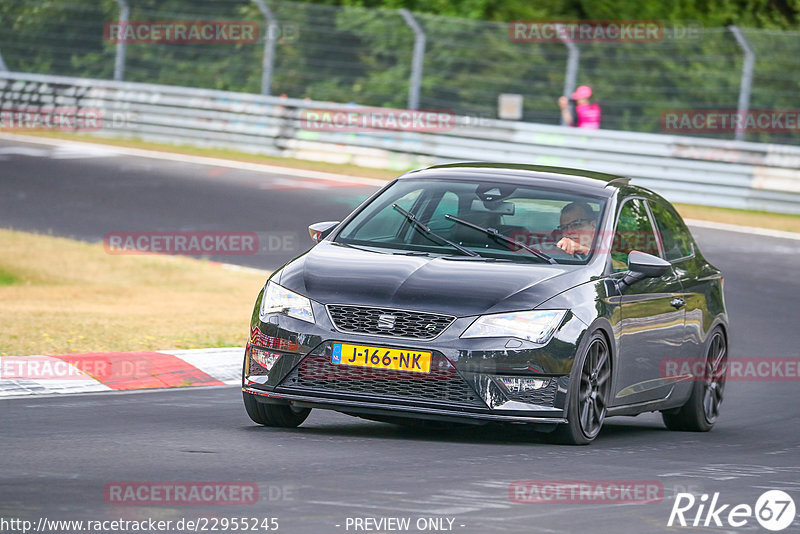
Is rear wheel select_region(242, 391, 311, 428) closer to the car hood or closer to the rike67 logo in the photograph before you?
the car hood

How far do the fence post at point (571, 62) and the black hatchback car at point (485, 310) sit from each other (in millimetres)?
15479

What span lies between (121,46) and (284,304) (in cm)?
2255

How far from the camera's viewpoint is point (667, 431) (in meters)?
10.5

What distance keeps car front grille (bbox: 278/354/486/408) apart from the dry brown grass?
363 centimetres

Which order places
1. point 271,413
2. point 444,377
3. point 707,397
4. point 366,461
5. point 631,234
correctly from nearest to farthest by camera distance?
point 366,461
point 444,377
point 271,413
point 631,234
point 707,397

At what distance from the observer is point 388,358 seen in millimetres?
7918

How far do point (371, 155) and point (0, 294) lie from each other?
487 inches

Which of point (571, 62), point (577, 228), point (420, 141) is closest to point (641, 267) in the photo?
point (577, 228)

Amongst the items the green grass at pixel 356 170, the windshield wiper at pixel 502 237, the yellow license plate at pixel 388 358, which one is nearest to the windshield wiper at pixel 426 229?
the windshield wiper at pixel 502 237

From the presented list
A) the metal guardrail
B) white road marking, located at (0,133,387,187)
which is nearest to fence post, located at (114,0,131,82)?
the metal guardrail

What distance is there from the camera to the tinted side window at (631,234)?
9.16 metres

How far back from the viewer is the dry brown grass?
38.7 ft

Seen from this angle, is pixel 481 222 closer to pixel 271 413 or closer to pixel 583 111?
pixel 271 413

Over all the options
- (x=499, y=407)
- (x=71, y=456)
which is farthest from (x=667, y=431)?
(x=71, y=456)
